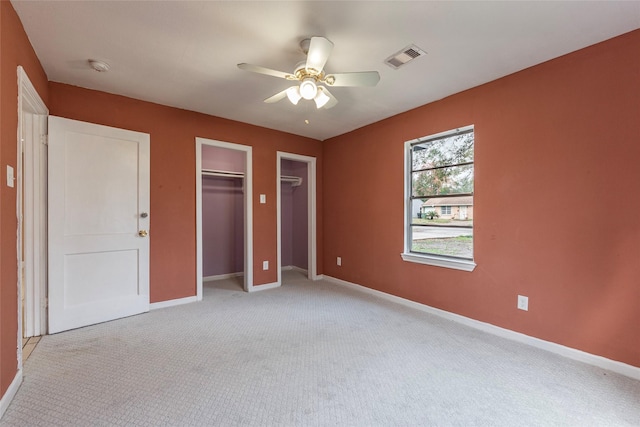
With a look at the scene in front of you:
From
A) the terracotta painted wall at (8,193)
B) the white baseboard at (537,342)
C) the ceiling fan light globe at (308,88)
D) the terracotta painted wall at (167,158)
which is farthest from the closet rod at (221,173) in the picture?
the white baseboard at (537,342)

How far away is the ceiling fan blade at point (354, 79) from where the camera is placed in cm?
196

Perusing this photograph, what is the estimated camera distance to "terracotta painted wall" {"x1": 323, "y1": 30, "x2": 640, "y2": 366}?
6.49ft

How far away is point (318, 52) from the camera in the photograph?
1.85 metres

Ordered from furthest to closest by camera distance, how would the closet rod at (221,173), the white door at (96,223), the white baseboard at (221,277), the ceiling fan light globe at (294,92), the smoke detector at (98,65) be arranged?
1. the white baseboard at (221,277)
2. the closet rod at (221,173)
3. the white door at (96,223)
4. the smoke detector at (98,65)
5. the ceiling fan light globe at (294,92)

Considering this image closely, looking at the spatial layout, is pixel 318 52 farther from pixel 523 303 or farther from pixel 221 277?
pixel 221 277

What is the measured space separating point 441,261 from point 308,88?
2.29 metres

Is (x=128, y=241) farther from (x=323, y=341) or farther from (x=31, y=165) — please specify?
(x=323, y=341)

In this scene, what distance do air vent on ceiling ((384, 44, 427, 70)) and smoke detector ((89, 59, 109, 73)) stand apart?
244 cm

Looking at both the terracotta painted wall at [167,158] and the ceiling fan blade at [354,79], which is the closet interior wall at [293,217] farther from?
the ceiling fan blade at [354,79]

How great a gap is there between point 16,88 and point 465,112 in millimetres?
3691

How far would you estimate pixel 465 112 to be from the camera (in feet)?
9.44

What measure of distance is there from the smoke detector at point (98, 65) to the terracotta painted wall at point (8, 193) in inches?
18.2

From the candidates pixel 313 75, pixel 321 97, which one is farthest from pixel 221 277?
pixel 313 75

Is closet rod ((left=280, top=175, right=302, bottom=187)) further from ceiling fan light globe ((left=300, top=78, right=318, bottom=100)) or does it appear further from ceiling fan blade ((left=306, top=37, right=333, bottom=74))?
ceiling fan blade ((left=306, top=37, right=333, bottom=74))
